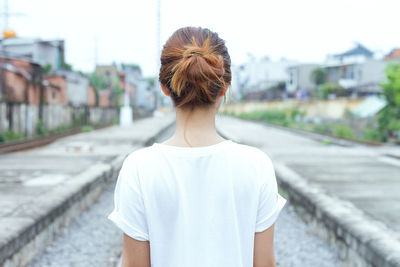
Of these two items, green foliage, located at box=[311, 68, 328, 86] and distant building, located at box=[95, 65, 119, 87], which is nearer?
green foliage, located at box=[311, 68, 328, 86]

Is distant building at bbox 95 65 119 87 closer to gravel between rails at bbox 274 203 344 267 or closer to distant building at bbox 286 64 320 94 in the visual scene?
distant building at bbox 286 64 320 94

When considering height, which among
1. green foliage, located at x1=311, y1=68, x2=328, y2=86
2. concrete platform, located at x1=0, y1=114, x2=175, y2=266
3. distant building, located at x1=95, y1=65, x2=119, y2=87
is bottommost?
concrete platform, located at x1=0, y1=114, x2=175, y2=266

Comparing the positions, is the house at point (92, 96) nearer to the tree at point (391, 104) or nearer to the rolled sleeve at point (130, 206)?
the tree at point (391, 104)

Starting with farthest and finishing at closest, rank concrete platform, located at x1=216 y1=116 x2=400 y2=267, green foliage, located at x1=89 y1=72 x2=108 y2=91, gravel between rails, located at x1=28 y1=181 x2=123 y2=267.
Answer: green foliage, located at x1=89 y1=72 x2=108 y2=91
gravel between rails, located at x1=28 y1=181 x2=123 y2=267
concrete platform, located at x1=216 y1=116 x2=400 y2=267

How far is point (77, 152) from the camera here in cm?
1230

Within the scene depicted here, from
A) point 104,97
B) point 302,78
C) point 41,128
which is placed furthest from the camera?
point 302,78

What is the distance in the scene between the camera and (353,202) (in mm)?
5781

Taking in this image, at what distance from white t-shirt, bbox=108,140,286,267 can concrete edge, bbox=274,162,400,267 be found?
2363 millimetres

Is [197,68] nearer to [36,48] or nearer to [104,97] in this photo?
[36,48]

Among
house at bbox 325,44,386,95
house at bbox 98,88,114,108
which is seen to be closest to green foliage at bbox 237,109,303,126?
house at bbox 325,44,386,95

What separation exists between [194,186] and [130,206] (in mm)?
206

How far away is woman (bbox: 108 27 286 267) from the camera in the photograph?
1346 mm

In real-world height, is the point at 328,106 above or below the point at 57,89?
below

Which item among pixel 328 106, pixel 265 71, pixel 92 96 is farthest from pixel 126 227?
pixel 265 71
